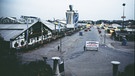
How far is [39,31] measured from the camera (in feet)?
134

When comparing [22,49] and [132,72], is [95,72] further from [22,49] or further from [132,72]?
[22,49]

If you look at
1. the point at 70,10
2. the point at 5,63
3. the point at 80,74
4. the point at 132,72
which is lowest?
the point at 80,74

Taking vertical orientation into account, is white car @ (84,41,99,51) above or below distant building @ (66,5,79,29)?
below

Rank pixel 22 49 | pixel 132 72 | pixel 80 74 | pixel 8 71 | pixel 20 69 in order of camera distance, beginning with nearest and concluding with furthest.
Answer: pixel 8 71, pixel 20 69, pixel 132 72, pixel 80 74, pixel 22 49

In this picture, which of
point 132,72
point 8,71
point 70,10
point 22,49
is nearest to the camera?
point 8,71

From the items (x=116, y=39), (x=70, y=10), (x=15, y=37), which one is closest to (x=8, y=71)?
(x=15, y=37)

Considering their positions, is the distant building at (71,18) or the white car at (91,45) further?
the distant building at (71,18)

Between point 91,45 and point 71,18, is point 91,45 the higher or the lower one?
the lower one

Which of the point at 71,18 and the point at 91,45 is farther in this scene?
the point at 71,18

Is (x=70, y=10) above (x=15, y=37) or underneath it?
above

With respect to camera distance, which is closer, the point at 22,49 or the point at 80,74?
the point at 80,74

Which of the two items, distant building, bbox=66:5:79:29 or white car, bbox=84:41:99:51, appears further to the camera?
distant building, bbox=66:5:79:29

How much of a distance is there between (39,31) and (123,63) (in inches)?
939

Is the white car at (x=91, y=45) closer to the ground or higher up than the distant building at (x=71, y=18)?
closer to the ground
